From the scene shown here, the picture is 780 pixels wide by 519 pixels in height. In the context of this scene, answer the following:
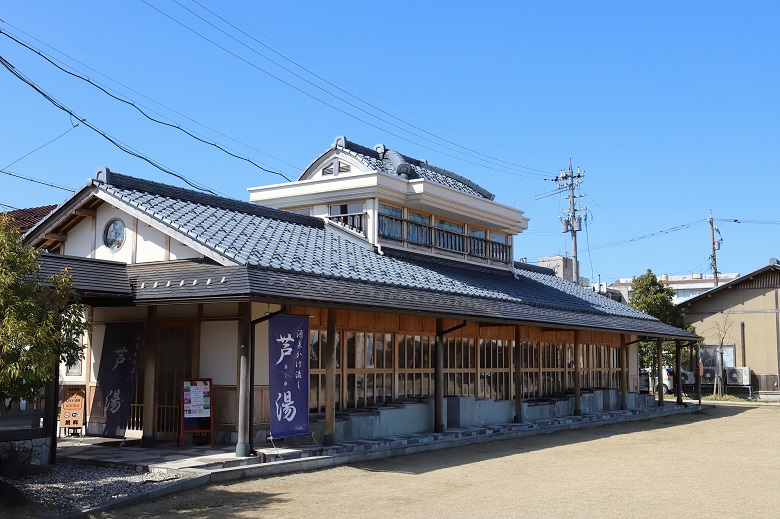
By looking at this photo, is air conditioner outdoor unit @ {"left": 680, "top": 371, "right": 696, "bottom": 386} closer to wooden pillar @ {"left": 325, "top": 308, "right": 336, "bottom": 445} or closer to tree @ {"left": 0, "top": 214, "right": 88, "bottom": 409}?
wooden pillar @ {"left": 325, "top": 308, "right": 336, "bottom": 445}

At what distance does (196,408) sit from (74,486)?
10.7 ft

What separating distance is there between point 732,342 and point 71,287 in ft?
118

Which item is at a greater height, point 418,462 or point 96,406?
point 96,406

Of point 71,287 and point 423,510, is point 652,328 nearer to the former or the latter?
point 423,510

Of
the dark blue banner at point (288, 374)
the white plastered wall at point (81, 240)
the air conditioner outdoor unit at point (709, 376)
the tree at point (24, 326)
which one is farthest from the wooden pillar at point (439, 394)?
the air conditioner outdoor unit at point (709, 376)

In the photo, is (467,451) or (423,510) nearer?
(423,510)

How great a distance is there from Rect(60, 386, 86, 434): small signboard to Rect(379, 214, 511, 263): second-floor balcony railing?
8.19m

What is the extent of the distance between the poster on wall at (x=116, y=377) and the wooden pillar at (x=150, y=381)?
1.99ft

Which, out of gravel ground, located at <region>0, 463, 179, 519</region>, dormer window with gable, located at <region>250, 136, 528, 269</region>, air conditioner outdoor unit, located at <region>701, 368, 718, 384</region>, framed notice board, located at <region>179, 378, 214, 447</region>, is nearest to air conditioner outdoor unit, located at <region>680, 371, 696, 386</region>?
air conditioner outdoor unit, located at <region>701, 368, 718, 384</region>

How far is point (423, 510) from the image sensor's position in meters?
9.55

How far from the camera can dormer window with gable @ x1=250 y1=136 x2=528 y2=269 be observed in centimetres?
1981

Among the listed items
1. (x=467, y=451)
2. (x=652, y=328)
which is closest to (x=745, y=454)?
(x=467, y=451)

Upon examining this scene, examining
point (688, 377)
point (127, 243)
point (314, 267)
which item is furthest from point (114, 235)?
point (688, 377)

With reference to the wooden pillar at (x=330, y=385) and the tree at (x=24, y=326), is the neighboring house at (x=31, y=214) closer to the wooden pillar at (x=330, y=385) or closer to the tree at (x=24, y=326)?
the wooden pillar at (x=330, y=385)
